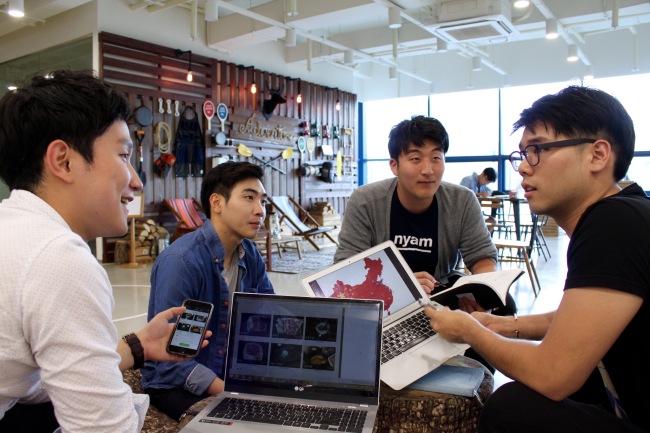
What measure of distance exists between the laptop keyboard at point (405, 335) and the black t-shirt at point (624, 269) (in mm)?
523

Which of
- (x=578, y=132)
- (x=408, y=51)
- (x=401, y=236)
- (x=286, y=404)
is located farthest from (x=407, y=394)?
(x=408, y=51)

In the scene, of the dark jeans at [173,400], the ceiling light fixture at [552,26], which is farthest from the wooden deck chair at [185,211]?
the ceiling light fixture at [552,26]

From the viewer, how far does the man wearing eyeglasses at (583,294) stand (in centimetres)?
122

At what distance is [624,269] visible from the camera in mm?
1201

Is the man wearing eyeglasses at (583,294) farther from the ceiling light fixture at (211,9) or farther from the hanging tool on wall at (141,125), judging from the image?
the hanging tool on wall at (141,125)

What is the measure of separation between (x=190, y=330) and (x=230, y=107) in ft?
28.2

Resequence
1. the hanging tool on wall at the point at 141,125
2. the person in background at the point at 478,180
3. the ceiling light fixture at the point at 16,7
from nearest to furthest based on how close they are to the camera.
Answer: the ceiling light fixture at the point at 16,7
the hanging tool on wall at the point at 141,125
the person in background at the point at 478,180

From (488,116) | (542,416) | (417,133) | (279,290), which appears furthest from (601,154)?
(488,116)

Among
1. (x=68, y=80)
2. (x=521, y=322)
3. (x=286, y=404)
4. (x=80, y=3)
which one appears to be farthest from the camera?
(x=80, y=3)

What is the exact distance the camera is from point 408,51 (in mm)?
10484

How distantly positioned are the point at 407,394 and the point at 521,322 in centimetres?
50

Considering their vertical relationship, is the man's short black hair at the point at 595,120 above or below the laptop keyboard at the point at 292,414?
above

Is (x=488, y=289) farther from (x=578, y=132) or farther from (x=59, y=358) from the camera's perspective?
(x=59, y=358)

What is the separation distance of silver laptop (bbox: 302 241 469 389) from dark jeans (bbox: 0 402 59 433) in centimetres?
86
